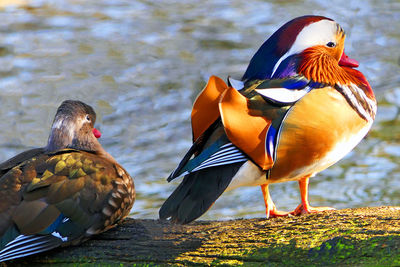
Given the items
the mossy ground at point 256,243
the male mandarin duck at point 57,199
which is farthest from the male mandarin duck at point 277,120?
the male mandarin duck at point 57,199

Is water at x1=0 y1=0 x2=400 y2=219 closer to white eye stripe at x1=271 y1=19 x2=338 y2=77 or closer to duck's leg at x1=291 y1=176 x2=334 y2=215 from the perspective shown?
duck's leg at x1=291 y1=176 x2=334 y2=215

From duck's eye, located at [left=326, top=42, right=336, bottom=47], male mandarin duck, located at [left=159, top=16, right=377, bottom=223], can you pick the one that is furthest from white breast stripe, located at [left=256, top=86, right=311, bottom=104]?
duck's eye, located at [left=326, top=42, right=336, bottom=47]

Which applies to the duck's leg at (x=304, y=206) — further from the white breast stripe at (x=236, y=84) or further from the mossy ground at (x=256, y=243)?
the white breast stripe at (x=236, y=84)

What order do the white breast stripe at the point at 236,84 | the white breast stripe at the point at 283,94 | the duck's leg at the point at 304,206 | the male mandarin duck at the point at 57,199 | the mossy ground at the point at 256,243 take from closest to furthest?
1. the mossy ground at the point at 256,243
2. the male mandarin duck at the point at 57,199
3. the white breast stripe at the point at 283,94
4. the white breast stripe at the point at 236,84
5. the duck's leg at the point at 304,206

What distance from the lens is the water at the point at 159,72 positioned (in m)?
5.70

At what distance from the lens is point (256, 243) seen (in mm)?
A: 2910

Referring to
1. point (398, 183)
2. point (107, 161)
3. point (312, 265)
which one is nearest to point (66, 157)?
point (107, 161)

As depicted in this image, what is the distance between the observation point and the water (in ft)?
18.7

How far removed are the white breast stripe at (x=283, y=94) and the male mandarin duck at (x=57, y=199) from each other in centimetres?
73

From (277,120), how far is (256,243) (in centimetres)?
51

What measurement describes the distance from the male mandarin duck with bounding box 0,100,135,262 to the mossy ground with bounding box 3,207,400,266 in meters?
0.09

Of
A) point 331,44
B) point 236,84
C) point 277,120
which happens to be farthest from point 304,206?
point 331,44

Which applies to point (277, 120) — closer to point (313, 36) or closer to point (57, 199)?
point (313, 36)

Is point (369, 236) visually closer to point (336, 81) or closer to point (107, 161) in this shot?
point (336, 81)
